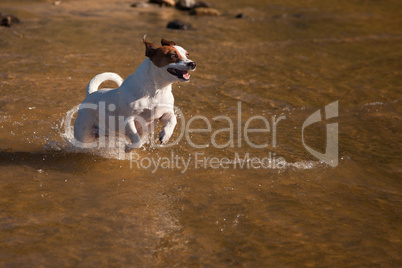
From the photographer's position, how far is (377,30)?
15180mm

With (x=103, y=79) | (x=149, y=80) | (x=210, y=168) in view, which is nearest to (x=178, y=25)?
(x=103, y=79)

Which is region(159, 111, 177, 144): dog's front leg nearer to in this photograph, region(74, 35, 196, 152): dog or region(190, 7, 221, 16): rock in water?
region(74, 35, 196, 152): dog

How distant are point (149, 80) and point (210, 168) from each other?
A: 5.22 ft

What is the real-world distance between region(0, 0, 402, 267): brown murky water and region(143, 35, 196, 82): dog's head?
4.62 ft

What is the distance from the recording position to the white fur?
5535mm

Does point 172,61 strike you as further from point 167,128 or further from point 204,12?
point 204,12

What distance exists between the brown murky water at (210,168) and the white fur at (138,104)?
0.65 meters

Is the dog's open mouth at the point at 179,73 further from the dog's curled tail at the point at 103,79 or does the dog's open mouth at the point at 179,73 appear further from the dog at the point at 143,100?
the dog's curled tail at the point at 103,79

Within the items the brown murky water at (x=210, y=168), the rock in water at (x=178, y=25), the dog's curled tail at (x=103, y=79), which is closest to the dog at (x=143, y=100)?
the dog's curled tail at (x=103, y=79)

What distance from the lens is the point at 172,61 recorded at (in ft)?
17.6

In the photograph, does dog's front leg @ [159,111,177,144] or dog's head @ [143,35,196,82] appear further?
dog's front leg @ [159,111,177,144]

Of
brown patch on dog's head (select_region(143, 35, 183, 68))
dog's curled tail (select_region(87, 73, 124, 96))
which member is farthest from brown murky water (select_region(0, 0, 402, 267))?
brown patch on dog's head (select_region(143, 35, 183, 68))

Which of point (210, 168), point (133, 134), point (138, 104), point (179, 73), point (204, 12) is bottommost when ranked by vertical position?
point (210, 168)

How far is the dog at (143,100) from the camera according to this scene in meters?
5.40
